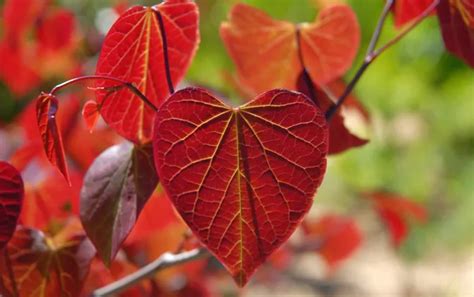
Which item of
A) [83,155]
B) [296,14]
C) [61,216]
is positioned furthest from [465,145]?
[61,216]

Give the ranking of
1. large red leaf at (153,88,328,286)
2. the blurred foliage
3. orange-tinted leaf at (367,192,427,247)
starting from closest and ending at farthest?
large red leaf at (153,88,328,286), orange-tinted leaf at (367,192,427,247), the blurred foliage

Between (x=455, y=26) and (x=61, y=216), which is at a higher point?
(x=455, y=26)

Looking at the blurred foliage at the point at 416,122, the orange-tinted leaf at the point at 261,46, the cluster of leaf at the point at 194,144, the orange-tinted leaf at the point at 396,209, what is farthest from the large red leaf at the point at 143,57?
the blurred foliage at the point at 416,122

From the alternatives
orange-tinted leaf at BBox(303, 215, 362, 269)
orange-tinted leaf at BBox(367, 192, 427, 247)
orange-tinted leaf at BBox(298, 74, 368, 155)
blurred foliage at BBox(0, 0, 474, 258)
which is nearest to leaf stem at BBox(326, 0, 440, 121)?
orange-tinted leaf at BBox(298, 74, 368, 155)

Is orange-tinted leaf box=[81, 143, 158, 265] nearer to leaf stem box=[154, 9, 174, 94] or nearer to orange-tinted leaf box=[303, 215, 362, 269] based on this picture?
leaf stem box=[154, 9, 174, 94]

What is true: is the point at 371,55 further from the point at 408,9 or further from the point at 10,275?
the point at 10,275

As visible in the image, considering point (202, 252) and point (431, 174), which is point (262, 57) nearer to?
point (202, 252)

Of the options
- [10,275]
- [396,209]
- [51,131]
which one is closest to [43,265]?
[10,275]

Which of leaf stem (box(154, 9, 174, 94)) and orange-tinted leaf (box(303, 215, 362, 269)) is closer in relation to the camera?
leaf stem (box(154, 9, 174, 94))
